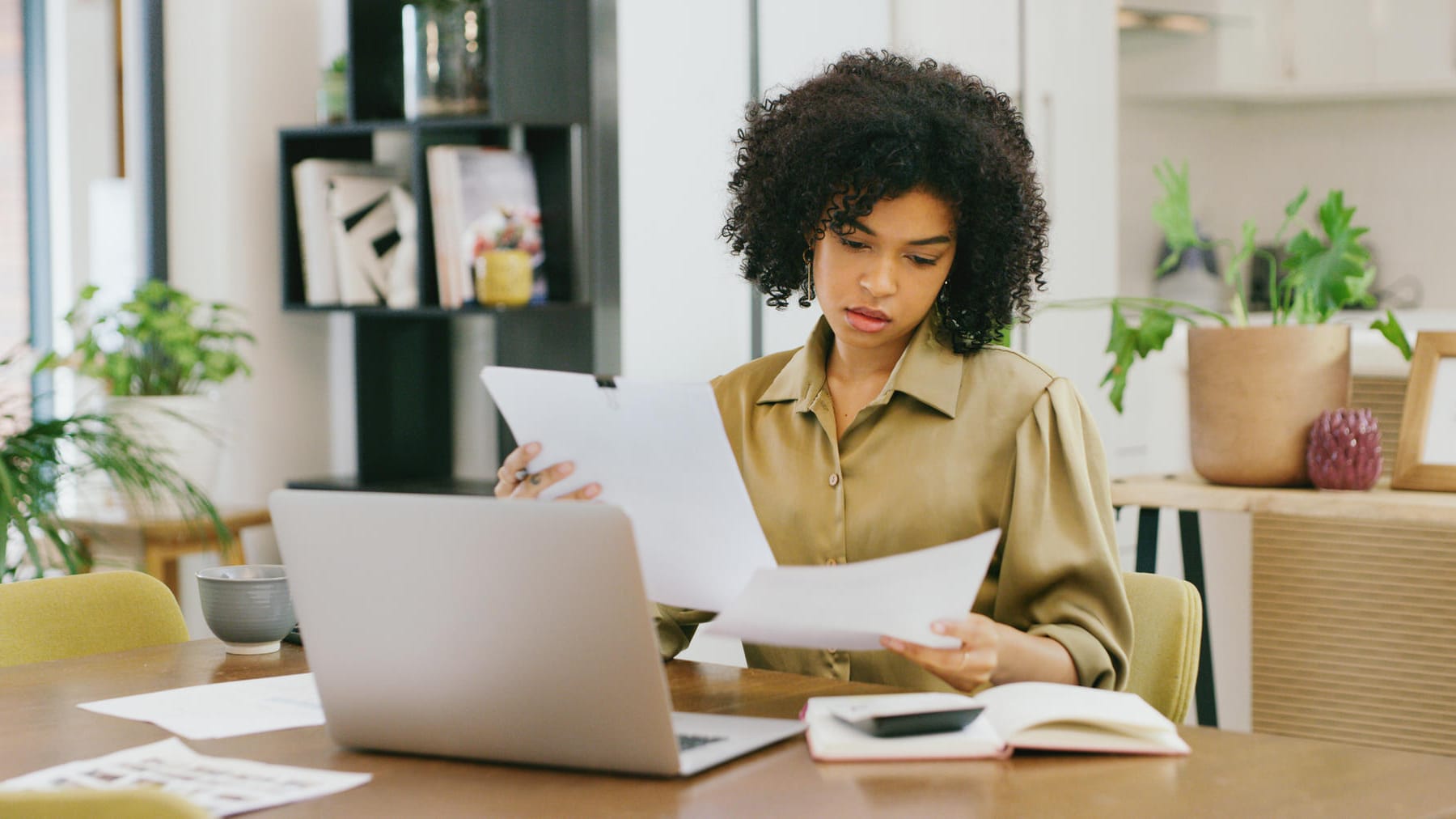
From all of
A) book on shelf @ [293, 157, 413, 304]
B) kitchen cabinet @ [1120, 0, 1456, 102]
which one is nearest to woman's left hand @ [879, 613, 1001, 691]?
book on shelf @ [293, 157, 413, 304]

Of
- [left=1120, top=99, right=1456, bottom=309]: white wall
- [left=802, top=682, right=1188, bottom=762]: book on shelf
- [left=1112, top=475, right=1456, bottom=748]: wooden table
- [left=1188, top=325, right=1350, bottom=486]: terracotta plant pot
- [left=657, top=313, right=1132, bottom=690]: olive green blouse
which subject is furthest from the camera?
[left=1120, top=99, right=1456, bottom=309]: white wall

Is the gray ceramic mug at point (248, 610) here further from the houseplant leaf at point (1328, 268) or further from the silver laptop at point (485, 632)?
the houseplant leaf at point (1328, 268)

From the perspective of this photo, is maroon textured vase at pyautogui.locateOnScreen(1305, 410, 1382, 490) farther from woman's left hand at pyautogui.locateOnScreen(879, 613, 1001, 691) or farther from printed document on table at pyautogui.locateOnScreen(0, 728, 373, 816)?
printed document on table at pyautogui.locateOnScreen(0, 728, 373, 816)

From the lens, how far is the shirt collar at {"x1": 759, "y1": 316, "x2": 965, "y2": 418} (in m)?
1.60

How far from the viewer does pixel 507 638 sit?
1092mm

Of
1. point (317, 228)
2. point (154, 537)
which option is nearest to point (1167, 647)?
point (154, 537)

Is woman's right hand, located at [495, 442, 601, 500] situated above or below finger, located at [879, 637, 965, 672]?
above

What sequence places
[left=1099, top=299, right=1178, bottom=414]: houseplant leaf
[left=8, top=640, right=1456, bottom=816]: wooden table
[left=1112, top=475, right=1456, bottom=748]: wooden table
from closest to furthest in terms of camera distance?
[left=8, top=640, right=1456, bottom=816]: wooden table < [left=1112, top=475, right=1456, bottom=748]: wooden table < [left=1099, top=299, right=1178, bottom=414]: houseplant leaf

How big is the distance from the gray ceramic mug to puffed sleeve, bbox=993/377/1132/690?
0.71 m

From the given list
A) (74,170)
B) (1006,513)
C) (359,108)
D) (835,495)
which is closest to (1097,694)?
(1006,513)

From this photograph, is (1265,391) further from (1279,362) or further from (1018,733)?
(1018,733)

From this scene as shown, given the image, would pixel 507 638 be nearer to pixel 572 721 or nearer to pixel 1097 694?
pixel 572 721

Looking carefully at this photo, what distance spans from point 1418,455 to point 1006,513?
121cm

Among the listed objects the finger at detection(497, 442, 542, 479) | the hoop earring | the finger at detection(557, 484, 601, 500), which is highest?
the hoop earring
